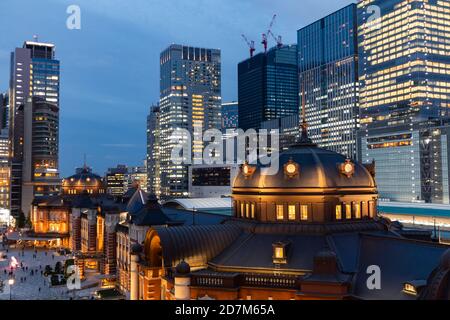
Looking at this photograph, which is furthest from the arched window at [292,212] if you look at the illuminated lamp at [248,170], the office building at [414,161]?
the office building at [414,161]

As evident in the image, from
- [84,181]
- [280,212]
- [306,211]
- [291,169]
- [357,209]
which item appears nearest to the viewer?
[306,211]

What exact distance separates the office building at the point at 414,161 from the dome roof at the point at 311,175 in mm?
136719

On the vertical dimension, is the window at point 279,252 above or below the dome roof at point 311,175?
below

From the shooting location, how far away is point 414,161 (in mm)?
179625

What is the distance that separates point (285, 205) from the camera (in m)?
46.6

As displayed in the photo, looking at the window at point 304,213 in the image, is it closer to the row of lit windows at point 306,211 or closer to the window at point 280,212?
the row of lit windows at point 306,211

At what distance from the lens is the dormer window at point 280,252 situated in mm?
41656

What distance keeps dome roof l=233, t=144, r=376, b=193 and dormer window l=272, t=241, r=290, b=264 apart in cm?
630

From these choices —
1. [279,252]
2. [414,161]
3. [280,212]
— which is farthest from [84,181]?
[414,161]

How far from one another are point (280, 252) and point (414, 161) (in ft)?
504

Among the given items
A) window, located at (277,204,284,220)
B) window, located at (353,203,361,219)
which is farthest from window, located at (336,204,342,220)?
window, located at (277,204,284,220)

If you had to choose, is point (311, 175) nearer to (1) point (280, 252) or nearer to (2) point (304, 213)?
(2) point (304, 213)
